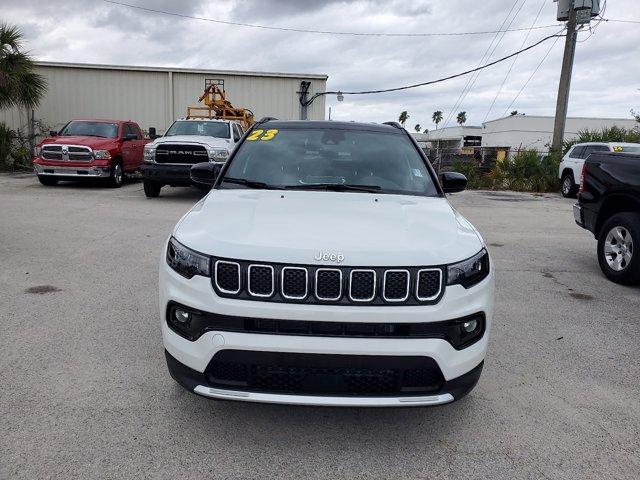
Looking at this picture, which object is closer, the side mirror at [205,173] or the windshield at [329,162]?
the windshield at [329,162]

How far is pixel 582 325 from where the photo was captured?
15.6 feet

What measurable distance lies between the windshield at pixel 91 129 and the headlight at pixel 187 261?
1336cm

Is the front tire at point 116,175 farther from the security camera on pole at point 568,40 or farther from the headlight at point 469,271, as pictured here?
the security camera on pole at point 568,40

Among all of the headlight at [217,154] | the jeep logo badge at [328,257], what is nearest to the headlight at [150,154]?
the headlight at [217,154]

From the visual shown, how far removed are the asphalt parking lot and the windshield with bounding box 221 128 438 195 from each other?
4.70 ft

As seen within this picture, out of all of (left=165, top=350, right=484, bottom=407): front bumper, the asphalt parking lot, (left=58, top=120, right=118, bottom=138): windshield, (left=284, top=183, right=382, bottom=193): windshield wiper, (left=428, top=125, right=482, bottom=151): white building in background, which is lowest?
the asphalt parking lot

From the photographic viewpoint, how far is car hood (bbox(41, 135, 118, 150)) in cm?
1376

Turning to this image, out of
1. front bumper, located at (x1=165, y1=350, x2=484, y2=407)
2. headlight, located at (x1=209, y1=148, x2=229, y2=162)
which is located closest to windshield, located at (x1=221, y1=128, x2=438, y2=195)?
front bumper, located at (x1=165, y1=350, x2=484, y2=407)

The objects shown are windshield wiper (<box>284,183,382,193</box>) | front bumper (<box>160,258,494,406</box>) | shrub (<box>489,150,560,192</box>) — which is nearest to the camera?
front bumper (<box>160,258,494,406</box>)

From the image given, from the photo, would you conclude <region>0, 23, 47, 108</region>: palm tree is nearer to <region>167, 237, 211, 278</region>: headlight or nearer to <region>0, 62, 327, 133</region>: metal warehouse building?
<region>0, 62, 327, 133</region>: metal warehouse building

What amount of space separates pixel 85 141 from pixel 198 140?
3.75 metres

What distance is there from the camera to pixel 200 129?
13352 millimetres

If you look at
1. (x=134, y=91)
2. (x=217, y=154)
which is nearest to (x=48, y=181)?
(x=217, y=154)

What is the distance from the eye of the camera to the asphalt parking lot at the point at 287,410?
2627mm
